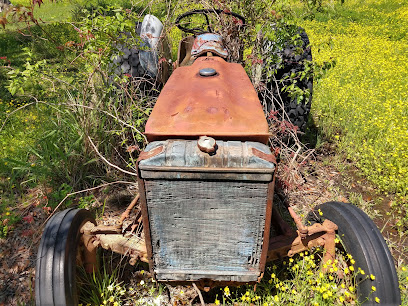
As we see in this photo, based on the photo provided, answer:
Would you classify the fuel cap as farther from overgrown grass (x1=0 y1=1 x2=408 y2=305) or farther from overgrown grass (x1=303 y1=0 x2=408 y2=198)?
overgrown grass (x1=303 y1=0 x2=408 y2=198)

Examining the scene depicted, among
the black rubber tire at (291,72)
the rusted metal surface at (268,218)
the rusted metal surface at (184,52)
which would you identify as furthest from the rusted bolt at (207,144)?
the black rubber tire at (291,72)

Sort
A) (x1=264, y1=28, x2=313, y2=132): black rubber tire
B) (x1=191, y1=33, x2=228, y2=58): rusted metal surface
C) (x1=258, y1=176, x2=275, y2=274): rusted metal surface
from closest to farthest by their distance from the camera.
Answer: (x1=258, y1=176, x2=275, y2=274): rusted metal surface
(x1=191, y1=33, x2=228, y2=58): rusted metal surface
(x1=264, y1=28, x2=313, y2=132): black rubber tire

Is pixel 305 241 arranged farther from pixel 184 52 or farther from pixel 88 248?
pixel 184 52

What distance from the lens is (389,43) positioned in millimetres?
6969

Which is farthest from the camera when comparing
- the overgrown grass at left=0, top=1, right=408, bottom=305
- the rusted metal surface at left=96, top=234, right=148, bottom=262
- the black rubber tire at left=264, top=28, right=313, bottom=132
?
the black rubber tire at left=264, top=28, right=313, bottom=132

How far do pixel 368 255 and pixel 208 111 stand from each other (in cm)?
122

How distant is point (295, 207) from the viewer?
115 inches

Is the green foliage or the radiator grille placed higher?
the radiator grille

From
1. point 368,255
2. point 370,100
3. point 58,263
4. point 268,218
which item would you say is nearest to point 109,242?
point 58,263

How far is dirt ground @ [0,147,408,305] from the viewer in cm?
232

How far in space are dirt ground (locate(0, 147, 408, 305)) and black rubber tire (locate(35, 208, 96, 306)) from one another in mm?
550

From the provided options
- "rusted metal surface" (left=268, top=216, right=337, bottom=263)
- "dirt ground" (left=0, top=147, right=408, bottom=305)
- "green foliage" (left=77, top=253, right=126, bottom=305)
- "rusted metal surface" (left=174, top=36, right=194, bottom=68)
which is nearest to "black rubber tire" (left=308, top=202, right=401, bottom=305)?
"rusted metal surface" (left=268, top=216, right=337, bottom=263)

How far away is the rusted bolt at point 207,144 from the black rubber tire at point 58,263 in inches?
38.8

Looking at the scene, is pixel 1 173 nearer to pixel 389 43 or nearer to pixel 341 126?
pixel 341 126
